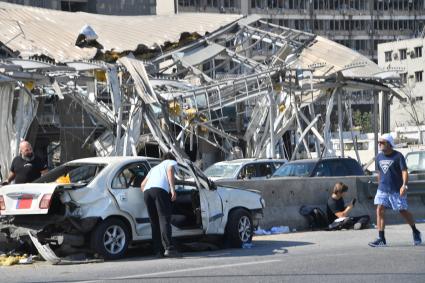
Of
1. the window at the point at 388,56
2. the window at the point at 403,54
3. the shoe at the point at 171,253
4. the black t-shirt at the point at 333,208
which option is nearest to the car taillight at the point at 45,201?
the shoe at the point at 171,253

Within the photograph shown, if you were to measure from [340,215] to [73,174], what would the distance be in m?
6.93

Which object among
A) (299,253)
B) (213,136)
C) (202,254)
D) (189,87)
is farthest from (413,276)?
(213,136)

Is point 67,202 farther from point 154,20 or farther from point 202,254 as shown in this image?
point 154,20

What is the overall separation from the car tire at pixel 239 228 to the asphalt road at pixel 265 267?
25cm

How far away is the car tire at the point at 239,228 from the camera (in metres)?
15.9

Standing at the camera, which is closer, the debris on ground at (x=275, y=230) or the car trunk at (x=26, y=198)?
the car trunk at (x=26, y=198)

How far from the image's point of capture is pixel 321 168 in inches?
934

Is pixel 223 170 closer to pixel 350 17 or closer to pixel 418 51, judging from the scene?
pixel 418 51

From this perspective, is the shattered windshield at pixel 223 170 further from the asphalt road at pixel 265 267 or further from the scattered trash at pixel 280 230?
the asphalt road at pixel 265 267

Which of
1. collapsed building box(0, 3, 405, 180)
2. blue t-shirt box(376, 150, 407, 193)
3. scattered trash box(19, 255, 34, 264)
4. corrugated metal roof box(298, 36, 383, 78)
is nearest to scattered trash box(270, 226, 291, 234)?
blue t-shirt box(376, 150, 407, 193)

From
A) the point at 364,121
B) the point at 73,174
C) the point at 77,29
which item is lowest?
the point at 73,174

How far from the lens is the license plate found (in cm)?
1410

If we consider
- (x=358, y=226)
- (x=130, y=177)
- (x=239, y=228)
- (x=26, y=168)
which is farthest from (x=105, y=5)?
(x=130, y=177)

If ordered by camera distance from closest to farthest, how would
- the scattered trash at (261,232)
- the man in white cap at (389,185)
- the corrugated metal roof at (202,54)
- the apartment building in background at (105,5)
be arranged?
the man in white cap at (389,185) < the scattered trash at (261,232) < the corrugated metal roof at (202,54) < the apartment building in background at (105,5)
